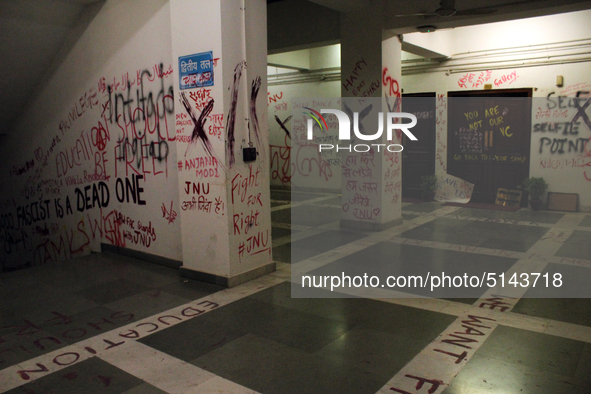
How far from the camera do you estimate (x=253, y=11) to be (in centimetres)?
498

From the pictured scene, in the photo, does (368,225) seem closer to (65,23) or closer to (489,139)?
(489,139)

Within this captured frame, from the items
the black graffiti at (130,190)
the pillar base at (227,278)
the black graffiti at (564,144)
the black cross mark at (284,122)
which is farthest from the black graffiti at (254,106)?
the black cross mark at (284,122)

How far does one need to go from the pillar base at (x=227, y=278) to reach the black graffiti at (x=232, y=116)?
1210 millimetres

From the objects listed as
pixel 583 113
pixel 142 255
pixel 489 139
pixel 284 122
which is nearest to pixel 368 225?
pixel 142 255

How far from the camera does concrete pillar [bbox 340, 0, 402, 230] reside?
741cm

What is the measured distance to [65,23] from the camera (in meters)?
6.70

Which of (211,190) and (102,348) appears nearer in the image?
(102,348)

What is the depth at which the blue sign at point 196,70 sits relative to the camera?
4.78 m

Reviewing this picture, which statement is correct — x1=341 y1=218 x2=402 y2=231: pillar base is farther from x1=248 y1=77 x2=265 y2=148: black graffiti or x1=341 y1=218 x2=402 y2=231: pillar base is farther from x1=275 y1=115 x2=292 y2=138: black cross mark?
x1=275 y1=115 x2=292 y2=138: black cross mark

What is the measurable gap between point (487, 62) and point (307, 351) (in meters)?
8.59

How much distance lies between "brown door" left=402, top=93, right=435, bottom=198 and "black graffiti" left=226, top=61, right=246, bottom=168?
23.1 feet

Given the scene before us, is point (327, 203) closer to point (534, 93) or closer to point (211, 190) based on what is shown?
point (534, 93)

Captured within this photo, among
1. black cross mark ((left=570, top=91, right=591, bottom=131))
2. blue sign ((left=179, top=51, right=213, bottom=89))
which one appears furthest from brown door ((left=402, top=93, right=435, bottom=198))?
blue sign ((left=179, top=51, right=213, bottom=89))

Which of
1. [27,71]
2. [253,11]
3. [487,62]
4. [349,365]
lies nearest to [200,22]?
[253,11]
